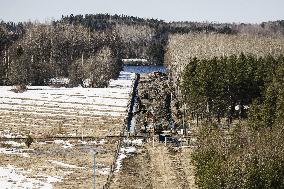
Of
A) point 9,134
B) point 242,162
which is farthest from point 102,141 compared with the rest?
point 242,162

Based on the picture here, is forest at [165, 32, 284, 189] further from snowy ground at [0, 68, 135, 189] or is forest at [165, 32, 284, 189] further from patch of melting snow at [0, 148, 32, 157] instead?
patch of melting snow at [0, 148, 32, 157]

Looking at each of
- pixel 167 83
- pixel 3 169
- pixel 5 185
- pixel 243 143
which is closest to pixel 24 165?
pixel 3 169

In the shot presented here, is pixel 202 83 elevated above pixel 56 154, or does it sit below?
above

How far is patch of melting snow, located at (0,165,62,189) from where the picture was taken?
37.1 meters

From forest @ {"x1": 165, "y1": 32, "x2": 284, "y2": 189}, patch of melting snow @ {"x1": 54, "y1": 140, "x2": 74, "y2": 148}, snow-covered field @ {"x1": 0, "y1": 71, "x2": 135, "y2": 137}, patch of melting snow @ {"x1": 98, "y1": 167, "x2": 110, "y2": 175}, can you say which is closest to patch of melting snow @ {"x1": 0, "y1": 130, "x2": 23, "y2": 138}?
snow-covered field @ {"x1": 0, "y1": 71, "x2": 135, "y2": 137}

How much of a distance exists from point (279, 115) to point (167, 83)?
184ft

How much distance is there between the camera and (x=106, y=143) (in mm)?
50250

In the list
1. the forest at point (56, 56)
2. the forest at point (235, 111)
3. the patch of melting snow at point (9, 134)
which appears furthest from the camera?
the forest at point (56, 56)

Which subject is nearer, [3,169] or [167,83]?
[3,169]

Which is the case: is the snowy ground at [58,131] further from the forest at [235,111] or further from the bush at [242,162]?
the bush at [242,162]

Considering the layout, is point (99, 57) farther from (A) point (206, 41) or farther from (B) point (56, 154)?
(B) point (56, 154)

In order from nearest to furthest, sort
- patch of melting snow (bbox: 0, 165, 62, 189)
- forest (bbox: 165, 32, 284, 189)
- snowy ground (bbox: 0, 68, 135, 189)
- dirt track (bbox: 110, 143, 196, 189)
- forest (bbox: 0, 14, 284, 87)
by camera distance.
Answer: forest (bbox: 165, 32, 284, 189) < patch of melting snow (bbox: 0, 165, 62, 189) < dirt track (bbox: 110, 143, 196, 189) < snowy ground (bbox: 0, 68, 135, 189) < forest (bbox: 0, 14, 284, 87)

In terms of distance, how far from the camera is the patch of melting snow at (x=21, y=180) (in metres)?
37.1

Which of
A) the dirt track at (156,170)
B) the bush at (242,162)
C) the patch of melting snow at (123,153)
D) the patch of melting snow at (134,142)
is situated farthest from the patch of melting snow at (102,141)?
the bush at (242,162)
